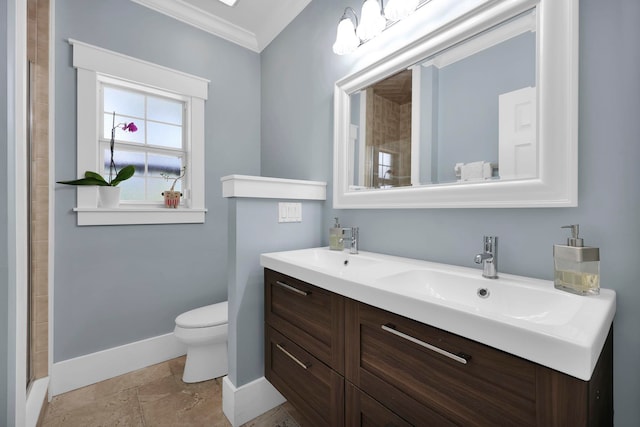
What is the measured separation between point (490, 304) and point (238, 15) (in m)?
2.65

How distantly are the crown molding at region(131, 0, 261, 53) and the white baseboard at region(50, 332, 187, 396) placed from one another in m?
2.45

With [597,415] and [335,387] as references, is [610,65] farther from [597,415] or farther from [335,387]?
[335,387]

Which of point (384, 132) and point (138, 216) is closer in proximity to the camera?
point (384, 132)

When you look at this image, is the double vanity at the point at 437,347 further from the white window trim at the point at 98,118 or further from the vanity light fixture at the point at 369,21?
the white window trim at the point at 98,118

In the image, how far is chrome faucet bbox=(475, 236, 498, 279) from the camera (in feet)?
3.22

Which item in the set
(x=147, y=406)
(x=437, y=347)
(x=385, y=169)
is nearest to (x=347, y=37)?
(x=385, y=169)

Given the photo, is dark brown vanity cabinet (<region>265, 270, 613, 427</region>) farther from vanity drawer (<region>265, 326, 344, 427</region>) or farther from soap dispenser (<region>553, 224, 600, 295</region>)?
soap dispenser (<region>553, 224, 600, 295</region>)

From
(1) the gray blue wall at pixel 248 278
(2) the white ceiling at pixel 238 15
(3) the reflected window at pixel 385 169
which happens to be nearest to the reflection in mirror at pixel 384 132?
(3) the reflected window at pixel 385 169

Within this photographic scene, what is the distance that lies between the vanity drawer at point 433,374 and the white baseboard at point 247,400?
85 centimetres

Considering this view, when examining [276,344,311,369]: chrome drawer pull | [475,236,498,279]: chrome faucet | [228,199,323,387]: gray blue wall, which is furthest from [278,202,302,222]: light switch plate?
[475,236,498,279]: chrome faucet

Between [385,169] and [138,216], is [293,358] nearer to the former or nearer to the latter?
[385,169]

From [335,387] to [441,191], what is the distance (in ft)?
2.89

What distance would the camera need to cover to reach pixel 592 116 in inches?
34.0

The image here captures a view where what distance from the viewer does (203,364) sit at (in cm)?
192
